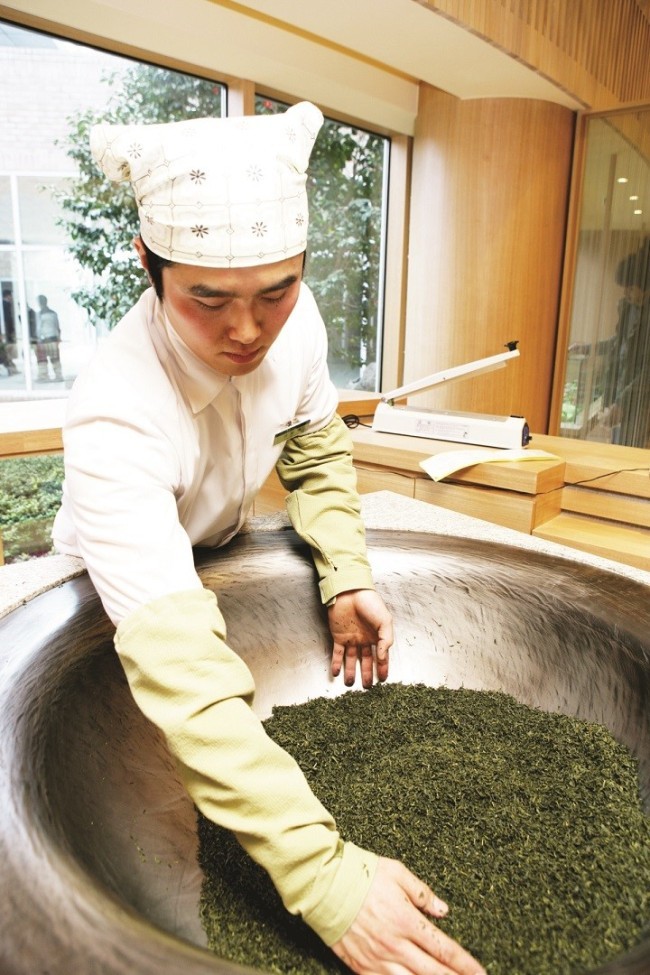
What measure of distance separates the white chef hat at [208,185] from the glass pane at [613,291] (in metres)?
3.66

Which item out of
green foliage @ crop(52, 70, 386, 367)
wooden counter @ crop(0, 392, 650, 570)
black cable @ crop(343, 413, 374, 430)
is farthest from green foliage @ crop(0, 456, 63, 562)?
black cable @ crop(343, 413, 374, 430)

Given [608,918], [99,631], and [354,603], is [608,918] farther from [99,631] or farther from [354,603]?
[99,631]

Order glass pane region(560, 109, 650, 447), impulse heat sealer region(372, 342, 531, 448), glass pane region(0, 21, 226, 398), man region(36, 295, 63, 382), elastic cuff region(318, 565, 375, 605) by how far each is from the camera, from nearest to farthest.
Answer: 1. elastic cuff region(318, 565, 375, 605)
2. impulse heat sealer region(372, 342, 531, 448)
3. glass pane region(0, 21, 226, 398)
4. man region(36, 295, 63, 382)
5. glass pane region(560, 109, 650, 447)

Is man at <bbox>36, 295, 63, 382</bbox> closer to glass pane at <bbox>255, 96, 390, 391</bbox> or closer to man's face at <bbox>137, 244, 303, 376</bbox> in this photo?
glass pane at <bbox>255, 96, 390, 391</bbox>

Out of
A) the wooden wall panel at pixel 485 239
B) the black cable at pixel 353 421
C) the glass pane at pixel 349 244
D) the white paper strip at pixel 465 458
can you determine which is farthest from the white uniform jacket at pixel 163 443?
the wooden wall panel at pixel 485 239

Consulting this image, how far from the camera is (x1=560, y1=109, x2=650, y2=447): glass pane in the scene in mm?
3766

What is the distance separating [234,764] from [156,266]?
1.74 ft

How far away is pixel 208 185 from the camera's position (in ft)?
2.28

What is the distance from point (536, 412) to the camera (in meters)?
4.11

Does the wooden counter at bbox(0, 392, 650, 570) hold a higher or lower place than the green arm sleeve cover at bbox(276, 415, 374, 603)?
lower

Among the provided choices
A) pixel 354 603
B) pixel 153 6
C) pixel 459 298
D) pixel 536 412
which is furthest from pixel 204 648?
pixel 536 412

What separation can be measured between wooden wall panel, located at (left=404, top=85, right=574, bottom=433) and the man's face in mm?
3238

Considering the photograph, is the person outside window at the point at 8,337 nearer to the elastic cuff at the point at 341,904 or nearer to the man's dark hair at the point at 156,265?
the man's dark hair at the point at 156,265

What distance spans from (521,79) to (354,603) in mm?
3409
